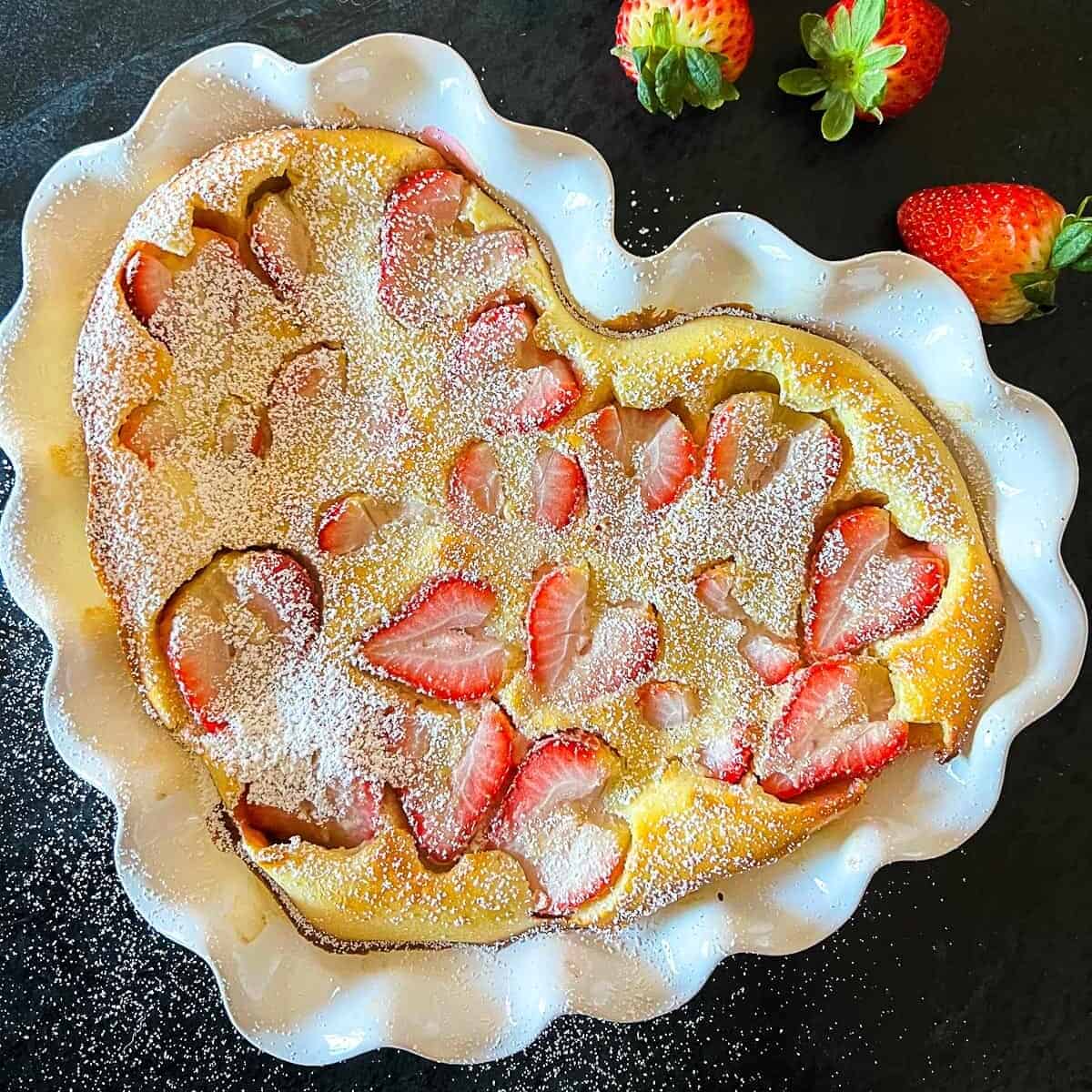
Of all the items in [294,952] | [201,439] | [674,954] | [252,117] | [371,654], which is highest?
[252,117]

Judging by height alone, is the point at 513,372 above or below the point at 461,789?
above

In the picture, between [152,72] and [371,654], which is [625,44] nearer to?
[152,72]

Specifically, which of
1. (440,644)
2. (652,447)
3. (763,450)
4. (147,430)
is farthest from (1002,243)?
(147,430)

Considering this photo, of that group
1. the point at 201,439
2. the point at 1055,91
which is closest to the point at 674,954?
the point at 201,439

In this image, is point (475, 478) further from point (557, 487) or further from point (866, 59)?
point (866, 59)

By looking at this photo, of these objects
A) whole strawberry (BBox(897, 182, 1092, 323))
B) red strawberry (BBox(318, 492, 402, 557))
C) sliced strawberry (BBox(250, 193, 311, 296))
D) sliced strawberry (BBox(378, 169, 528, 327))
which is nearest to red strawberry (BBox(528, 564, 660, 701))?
red strawberry (BBox(318, 492, 402, 557))

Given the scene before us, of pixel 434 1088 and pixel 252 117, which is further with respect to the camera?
pixel 434 1088

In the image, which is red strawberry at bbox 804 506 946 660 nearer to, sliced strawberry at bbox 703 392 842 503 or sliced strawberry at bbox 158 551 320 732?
sliced strawberry at bbox 703 392 842 503
